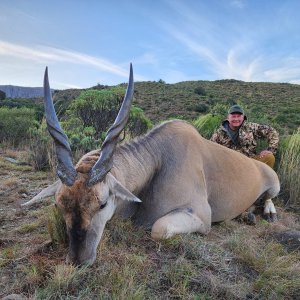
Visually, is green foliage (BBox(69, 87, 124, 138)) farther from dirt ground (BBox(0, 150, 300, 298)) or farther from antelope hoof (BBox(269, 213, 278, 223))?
antelope hoof (BBox(269, 213, 278, 223))

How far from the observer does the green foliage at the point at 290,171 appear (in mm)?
6949

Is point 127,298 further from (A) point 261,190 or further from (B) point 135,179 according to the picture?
(A) point 261,190

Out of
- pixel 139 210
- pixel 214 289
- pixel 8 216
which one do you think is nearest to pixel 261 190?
pixel 139 210

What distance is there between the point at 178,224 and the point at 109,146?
113 cm

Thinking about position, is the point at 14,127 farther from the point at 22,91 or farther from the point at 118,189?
the point at 22,91

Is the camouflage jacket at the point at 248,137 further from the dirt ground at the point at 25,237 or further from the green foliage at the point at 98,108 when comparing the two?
the green foliage at the point at 98,108

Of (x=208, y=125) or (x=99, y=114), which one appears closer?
(x=208, y=125)

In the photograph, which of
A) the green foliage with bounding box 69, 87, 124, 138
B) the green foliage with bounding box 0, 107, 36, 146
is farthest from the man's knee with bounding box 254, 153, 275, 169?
the green foliage with bounding box 0, 107, 36, 146

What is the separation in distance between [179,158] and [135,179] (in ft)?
2.29

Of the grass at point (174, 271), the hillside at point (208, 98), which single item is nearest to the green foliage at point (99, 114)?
the grass at point (174, 271)

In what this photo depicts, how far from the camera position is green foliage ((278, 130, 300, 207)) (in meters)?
6.95

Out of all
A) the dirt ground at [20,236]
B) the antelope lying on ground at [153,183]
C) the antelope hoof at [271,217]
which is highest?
the antelope lying on ground at [153,183]

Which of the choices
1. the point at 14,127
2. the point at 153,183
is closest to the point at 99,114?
the point at 14,127

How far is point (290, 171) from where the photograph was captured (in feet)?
23.6
